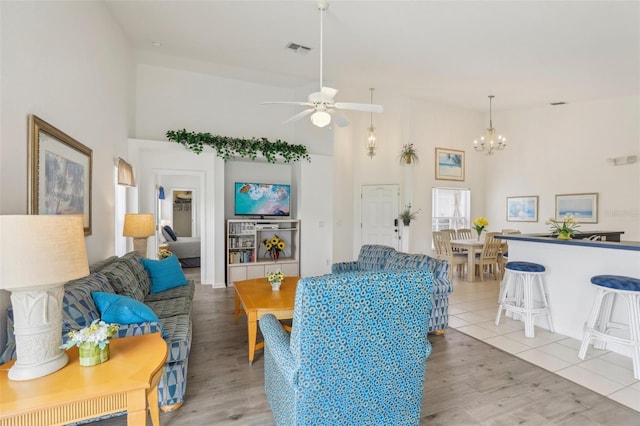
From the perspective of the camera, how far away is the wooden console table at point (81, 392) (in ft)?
3.96

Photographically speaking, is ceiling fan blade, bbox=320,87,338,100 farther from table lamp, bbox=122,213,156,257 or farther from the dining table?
the dining table

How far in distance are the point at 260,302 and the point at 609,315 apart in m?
3.51

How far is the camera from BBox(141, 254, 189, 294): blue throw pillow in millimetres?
3634

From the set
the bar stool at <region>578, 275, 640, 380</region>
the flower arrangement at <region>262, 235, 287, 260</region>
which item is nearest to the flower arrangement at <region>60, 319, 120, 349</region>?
the bar stool at <region>578, 275, 640, 380</region>

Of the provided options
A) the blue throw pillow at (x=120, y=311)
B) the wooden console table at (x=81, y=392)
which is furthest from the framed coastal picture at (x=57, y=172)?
the wooden console table at (x=81, y=392)

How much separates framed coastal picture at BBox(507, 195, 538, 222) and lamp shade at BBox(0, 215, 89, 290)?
8542mm

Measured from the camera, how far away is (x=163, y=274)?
12.1 feet

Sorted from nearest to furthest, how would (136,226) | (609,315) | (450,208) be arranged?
(609,315) < (136,226) < (450,208)

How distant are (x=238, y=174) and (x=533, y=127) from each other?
6903 millimetres

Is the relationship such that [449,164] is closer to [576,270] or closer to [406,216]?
[406,216]

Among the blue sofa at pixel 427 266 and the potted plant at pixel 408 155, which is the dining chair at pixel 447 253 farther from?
the blue sofa at pixel 427 266

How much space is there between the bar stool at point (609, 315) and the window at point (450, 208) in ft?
14.7

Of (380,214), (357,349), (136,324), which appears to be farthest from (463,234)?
(136,324)

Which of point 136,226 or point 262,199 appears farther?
point 262,199
